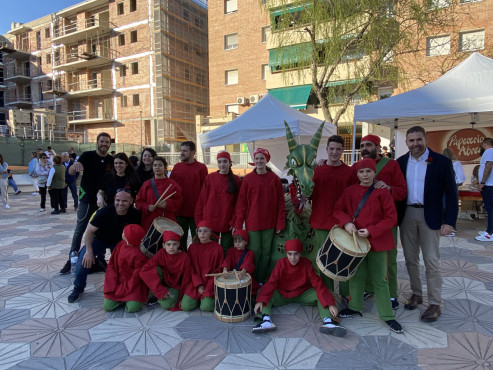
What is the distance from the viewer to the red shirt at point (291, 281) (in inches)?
137

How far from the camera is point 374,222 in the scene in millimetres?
3150

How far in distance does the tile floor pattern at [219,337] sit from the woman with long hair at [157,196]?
A: 1.18 m

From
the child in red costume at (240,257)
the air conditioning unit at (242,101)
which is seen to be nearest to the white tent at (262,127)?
the child in red costume at (240,257)

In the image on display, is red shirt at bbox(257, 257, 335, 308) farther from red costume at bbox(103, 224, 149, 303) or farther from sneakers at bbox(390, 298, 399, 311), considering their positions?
red costume at bbox(103, 224, 149, 303)

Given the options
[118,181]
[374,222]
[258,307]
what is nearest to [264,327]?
[258,307]

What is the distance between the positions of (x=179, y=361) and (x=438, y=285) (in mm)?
2744

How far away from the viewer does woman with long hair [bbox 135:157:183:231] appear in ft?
13.9

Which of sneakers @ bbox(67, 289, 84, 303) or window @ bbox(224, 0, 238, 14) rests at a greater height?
window @ bbox(224, 0, 238, 14)

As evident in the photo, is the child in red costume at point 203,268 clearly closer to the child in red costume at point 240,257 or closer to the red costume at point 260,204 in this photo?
the child in red costume at point 240,257

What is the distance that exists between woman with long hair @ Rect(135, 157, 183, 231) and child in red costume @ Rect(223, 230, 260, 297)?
1.01m

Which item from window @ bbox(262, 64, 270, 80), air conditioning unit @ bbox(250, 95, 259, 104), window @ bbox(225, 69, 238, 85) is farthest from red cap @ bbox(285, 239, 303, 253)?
window @ bbox(225, 69, 238, 85)

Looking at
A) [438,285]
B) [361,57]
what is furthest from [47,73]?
[438,285]

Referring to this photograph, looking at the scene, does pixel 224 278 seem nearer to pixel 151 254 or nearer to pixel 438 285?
pixel 151 254

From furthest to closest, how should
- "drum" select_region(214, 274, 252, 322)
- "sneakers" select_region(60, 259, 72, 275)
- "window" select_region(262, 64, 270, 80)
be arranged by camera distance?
"window" select_region(262, 64, 270, 80), "sneakers" select_region(60, 259, 72, 275), "drum" select_region(214, 274, 252, 322)
